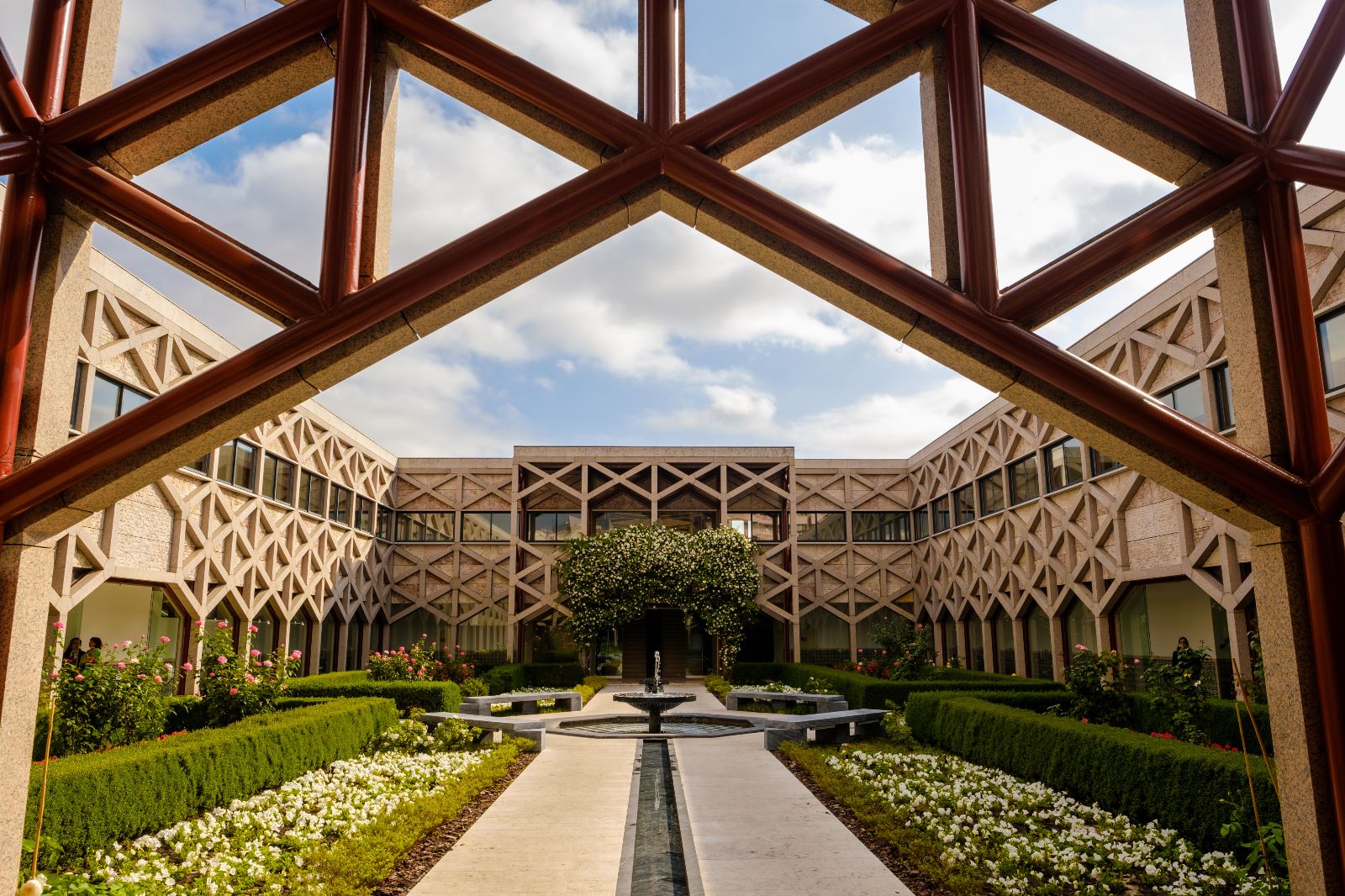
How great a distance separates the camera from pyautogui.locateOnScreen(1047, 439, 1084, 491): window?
19.3 metres

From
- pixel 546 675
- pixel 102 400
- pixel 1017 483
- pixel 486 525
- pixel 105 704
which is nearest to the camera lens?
pixel 105 704

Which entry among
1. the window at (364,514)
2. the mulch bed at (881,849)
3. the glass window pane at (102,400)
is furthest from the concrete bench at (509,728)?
the window at (364,514)

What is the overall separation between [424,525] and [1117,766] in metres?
26.6

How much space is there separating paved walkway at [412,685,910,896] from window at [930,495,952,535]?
18.1m

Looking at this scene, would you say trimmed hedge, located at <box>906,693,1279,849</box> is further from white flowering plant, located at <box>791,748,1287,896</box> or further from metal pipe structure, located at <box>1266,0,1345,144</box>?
metal pipe structure, located at <box>1266,0,1345,144</box>

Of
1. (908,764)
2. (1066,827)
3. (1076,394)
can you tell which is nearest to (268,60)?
(1076,394)

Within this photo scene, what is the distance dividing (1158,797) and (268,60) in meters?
9.01

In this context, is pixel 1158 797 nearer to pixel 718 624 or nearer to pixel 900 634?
pixel 900 634

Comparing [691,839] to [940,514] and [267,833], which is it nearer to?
[267,833]

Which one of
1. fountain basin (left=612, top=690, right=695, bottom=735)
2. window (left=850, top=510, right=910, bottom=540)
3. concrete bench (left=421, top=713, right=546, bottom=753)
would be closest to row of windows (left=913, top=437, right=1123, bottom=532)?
window (left=850, top=510, right=910, bottom=540)

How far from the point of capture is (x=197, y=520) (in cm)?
1786

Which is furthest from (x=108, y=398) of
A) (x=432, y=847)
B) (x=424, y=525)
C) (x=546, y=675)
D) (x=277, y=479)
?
(x=424, y=525)

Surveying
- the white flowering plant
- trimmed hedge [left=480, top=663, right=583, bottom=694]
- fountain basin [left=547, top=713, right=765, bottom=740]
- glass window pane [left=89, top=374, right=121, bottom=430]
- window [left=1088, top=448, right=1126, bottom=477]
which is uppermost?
glass window pane [left=89, top=374, right=121, bottom=430]

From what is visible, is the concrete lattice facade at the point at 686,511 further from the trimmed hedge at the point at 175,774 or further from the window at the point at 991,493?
the trimmed hedge at the point at 175,774
